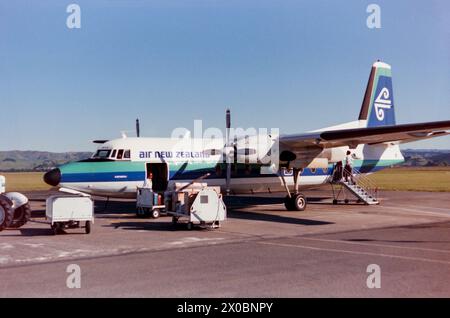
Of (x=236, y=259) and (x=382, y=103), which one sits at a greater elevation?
(x=382, y=103)

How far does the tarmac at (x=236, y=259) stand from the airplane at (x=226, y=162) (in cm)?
239

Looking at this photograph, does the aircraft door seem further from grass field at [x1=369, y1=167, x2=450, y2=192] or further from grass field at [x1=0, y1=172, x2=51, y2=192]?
grass field at [x1=369, y1=167, x2=450, y2=192]

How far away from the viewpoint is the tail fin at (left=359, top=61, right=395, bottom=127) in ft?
86.7

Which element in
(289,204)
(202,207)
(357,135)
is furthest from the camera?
(289,204)

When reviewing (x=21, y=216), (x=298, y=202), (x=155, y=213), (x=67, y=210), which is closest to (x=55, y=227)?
(x=67, y=210)

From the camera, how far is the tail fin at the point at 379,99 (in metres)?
26.4

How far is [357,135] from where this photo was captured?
60.0 feet

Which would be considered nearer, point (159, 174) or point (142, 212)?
point (142, 212)

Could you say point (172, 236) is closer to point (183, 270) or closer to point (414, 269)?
point (183, 270)

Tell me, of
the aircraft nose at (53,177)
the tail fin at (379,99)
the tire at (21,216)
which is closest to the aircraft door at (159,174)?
the aircraft nose at (53,177)

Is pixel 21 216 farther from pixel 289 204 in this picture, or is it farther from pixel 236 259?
pixel 289 204

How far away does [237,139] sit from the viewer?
2066cm

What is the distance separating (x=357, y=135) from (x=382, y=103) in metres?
9.81

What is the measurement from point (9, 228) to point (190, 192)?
5.94 meters
